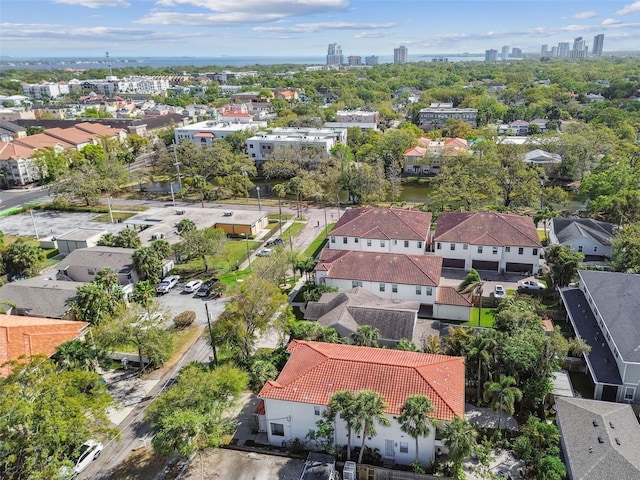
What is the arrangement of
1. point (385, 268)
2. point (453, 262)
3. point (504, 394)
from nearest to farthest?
point (504, 394) → point (385, 268) → point (453, 262)

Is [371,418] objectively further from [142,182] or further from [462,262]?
[142,182]

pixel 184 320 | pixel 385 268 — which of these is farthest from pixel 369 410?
pixel 184 320

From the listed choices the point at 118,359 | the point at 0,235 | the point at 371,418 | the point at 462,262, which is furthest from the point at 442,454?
the point at 0,235

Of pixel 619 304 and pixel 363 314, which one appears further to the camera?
pixel 363 314

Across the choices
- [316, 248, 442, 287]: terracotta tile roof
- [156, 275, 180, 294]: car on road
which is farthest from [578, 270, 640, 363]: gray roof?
[156, 275, 180, 294]: car on road

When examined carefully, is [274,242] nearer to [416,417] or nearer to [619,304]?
[619,304]

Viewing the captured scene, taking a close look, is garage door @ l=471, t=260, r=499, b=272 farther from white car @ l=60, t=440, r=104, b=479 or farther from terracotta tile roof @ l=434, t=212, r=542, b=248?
white car @ l=60, t=440, r=104, b=479

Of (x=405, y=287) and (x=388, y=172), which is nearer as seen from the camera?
(x=405, y=287)
